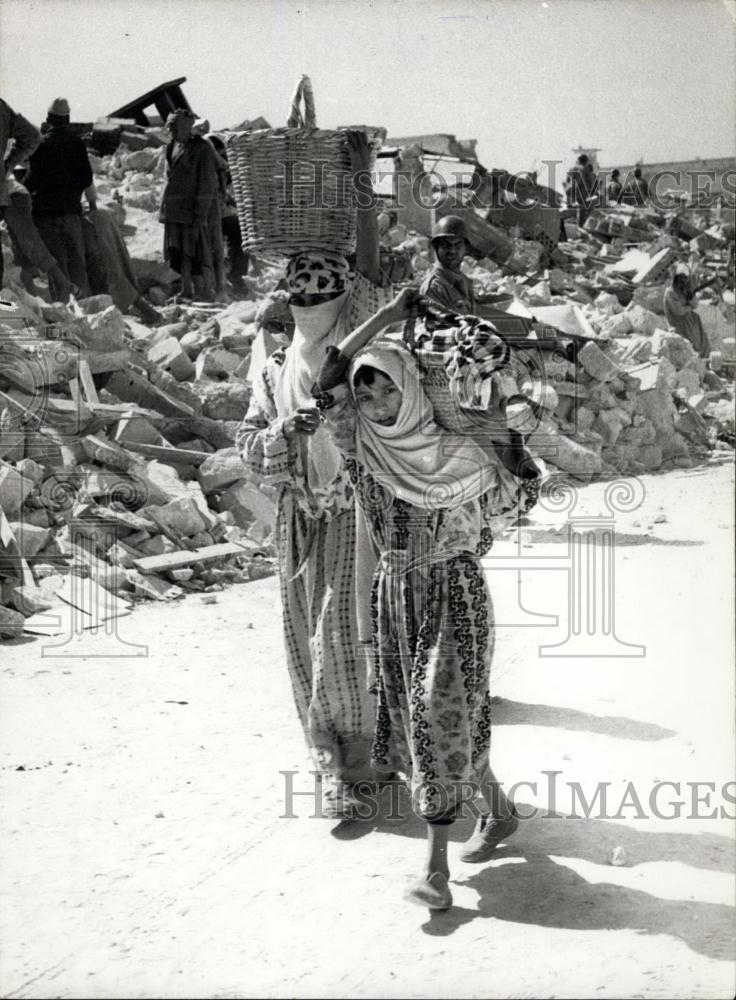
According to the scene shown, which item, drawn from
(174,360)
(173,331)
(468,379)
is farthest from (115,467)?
(468,379)

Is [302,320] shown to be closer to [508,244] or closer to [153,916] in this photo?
[153,916]

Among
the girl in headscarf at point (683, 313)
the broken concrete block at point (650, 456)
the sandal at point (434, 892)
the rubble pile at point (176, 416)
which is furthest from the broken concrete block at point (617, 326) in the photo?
the sandal at point (434, 892)

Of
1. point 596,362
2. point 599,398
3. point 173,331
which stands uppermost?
point 173,331

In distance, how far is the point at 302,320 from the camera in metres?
4.27

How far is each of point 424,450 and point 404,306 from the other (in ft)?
1.44

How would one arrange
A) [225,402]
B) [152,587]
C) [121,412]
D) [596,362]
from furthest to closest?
[596,362] < [225,402] < [121,412] < [152,587]

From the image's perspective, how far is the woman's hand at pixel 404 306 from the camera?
3.62 meters

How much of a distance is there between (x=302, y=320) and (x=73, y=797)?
2.00m

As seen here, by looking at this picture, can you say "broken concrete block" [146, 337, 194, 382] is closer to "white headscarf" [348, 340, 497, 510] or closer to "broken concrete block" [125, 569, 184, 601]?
"broken concrete block" [125, 569, 184, 601]

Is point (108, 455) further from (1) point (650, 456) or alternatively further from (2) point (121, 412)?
(1) point (650, 456)

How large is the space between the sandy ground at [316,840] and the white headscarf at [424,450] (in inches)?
49.4

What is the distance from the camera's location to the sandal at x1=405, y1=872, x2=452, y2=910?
11.8 feet

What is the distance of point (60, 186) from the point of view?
1199cm

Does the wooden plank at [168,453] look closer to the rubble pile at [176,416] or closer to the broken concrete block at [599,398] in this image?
the rubble pile at [176,416]
